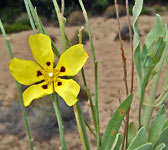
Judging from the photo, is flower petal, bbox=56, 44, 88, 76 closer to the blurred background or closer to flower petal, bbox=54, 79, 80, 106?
flower petal, bbox=54, 79, 80, 106

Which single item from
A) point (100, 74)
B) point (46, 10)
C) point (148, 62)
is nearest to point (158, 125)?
point (148, 62)

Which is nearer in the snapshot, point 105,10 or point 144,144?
point 144,144

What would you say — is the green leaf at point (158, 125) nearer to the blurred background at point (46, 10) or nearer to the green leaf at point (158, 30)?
the green leaf at point (158, 30)

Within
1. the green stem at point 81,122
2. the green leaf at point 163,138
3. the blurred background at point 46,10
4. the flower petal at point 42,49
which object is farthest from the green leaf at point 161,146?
the blurred background at point 46,10

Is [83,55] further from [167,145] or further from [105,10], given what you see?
[105,10]

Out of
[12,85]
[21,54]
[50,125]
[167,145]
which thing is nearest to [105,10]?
[21,54]

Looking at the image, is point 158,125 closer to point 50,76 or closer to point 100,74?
point 50,76

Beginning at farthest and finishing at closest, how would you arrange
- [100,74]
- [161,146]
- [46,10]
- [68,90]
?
[46,10] → [100,74] → [161,146] → [68,90]
